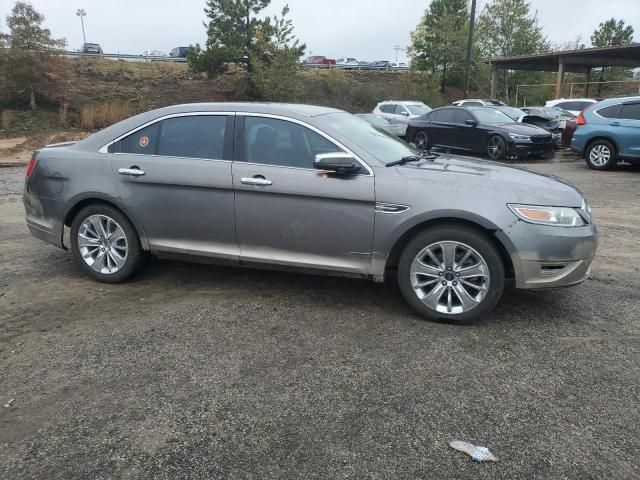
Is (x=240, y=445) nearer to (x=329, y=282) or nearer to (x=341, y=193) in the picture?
(x=341, y=193)

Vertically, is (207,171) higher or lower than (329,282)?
higher

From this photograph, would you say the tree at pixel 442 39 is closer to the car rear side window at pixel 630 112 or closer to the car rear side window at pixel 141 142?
the car rear side window at pixel 630 112

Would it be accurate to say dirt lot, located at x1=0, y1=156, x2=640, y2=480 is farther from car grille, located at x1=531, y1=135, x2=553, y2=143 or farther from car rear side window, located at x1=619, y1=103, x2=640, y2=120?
car grille, located at x1=531, y1=135, x2=553, y2=143

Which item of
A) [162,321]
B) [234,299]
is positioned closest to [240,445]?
[162,321]

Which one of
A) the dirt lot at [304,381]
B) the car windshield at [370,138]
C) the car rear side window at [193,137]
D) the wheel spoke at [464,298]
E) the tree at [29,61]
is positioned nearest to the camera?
the dirt lot at [304,381]

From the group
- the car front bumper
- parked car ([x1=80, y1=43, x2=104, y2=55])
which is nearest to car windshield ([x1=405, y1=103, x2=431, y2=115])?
the car front bumper

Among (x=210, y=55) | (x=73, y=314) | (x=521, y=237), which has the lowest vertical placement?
(x=73, y=314)

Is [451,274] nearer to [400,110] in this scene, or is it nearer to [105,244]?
[105,244]

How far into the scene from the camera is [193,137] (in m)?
4.86

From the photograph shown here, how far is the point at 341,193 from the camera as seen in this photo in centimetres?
430

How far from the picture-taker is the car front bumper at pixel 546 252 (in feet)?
13.1

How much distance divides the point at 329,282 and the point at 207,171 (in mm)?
1493

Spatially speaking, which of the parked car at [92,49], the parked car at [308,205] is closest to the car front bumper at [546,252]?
the parked car at [308,205]

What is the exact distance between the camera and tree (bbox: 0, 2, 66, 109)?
23.9 m
